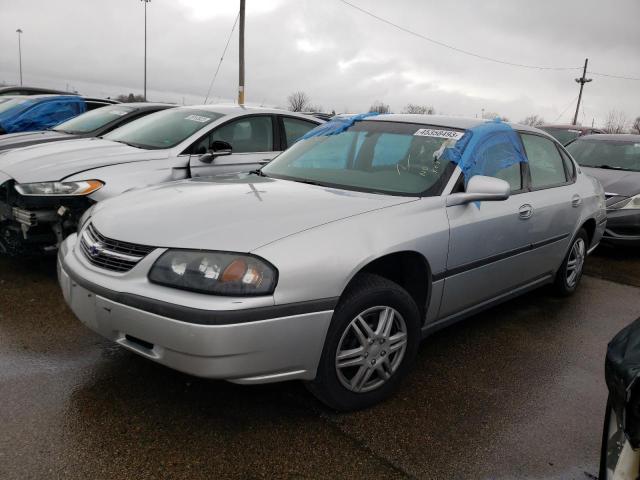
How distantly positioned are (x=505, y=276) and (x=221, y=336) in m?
2.14

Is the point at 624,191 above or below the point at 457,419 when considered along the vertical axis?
above

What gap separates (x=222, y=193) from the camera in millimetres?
2996

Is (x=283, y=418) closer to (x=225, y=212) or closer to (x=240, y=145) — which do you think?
(x=225, y=212)

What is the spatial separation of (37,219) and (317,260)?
275cm

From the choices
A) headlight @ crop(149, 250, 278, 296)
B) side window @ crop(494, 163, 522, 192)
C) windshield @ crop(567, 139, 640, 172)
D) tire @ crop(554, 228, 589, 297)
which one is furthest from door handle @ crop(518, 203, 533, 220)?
windshield @ crop(567, 139, 640, 172)

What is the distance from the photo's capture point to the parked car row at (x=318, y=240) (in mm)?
2234

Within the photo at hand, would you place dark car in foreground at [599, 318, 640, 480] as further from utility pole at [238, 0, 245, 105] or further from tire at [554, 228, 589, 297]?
utility pole at [238, 0, 245, 105]

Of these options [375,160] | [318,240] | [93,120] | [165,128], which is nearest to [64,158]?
[165,128]

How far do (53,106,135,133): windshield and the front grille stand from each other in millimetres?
4171

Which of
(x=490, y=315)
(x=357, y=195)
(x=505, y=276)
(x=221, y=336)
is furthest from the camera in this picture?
(x=490, y=315)

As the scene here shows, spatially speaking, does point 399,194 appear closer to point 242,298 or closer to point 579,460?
point 242,298

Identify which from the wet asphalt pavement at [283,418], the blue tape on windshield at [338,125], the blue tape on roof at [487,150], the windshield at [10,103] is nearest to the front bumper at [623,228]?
the wet asphalt pavement at [283,418]

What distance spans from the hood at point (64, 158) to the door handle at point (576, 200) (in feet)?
11.4

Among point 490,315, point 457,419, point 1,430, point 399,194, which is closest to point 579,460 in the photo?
point 457,419
